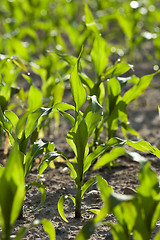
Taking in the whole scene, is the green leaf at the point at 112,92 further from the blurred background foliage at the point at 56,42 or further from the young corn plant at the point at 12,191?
the young corn plant at the point at 12,191

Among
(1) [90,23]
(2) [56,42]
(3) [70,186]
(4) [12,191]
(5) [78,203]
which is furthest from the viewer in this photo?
(2) [56,42]

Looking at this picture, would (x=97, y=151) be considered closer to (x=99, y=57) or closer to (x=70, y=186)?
(x=70, y=186)

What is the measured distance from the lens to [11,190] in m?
1.44

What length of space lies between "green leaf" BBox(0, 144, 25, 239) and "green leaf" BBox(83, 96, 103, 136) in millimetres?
587

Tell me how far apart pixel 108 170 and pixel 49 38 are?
7.79 feet

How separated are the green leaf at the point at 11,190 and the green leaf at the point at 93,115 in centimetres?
59

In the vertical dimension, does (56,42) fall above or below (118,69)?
below

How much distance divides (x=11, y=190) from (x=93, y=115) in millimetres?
664

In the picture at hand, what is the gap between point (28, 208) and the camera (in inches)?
85.0

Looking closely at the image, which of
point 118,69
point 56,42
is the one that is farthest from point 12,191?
point 56,42

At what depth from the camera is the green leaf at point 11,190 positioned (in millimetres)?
1378

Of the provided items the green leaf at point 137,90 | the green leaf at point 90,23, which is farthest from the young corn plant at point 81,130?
the green leaf at point 90,23

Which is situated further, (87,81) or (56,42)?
(56,42)

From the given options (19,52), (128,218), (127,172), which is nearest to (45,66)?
(19,52)
